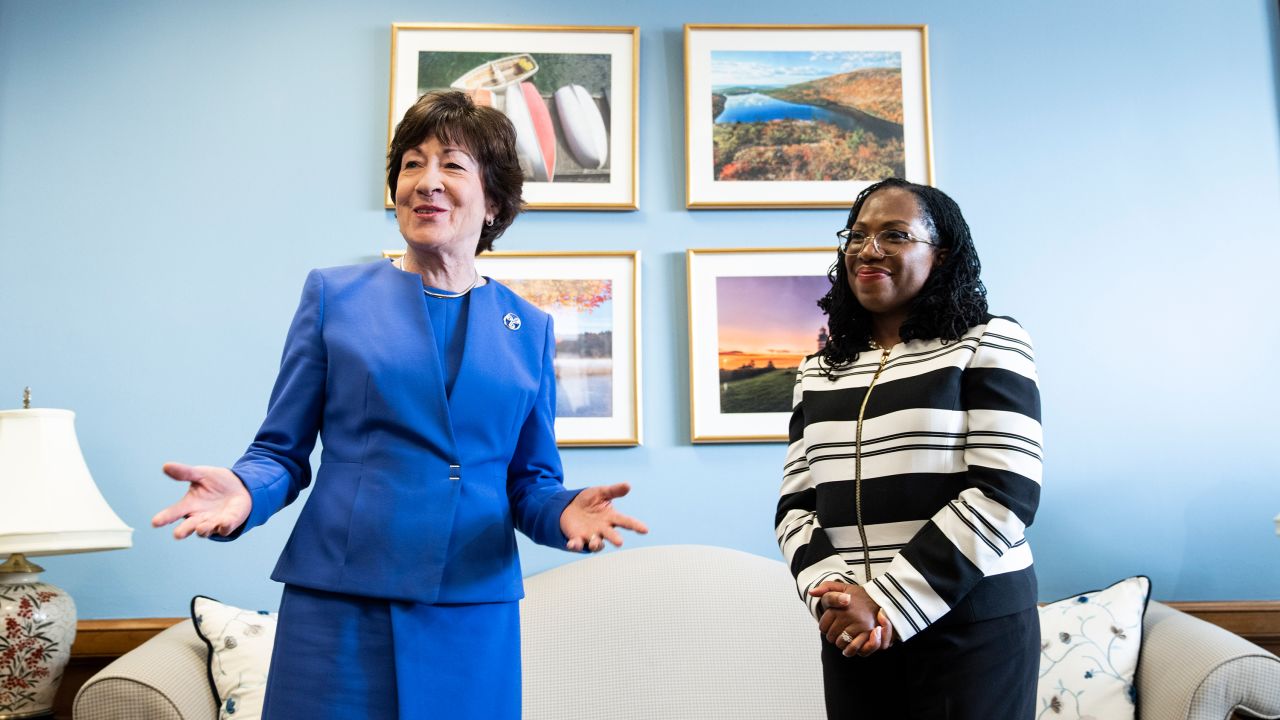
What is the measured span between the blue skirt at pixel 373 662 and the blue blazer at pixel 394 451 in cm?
3

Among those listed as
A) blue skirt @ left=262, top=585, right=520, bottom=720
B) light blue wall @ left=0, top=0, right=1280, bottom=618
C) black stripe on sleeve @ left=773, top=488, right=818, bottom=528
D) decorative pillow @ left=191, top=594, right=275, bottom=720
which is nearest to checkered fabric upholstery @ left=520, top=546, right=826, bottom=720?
light blue wall @ left=0, top=0, right=1280, bottom=618

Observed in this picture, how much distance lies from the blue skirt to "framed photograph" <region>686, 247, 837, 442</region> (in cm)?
165

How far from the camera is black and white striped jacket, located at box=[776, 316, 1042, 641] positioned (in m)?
1.46

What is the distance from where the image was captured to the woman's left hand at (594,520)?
133 centimetres

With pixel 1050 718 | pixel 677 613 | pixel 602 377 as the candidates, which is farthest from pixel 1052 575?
pixel 602 377

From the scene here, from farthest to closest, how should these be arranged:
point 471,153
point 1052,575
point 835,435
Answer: point 1052,575 → point 835,435 → point 471,153

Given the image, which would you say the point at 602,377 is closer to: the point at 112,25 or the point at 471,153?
the point at 471,153

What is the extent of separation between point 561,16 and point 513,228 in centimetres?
68

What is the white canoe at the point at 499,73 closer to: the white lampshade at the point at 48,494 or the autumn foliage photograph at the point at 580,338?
the autumn foliage photograph at the point at 580,338

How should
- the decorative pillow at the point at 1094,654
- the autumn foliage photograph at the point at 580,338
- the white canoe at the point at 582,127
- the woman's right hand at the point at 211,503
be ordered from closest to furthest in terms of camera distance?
the woman's right hand at the point at 211,503 → the decorative pillow at the point at 1094,654 → the autumn foliage photograph at the point at 580,338 → the white canoe at the point at 582,127

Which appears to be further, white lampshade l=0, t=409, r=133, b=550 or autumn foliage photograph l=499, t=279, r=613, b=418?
autumn foliage photograph l=499, t=279, r=613, b=418

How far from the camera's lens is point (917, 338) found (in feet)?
5.44

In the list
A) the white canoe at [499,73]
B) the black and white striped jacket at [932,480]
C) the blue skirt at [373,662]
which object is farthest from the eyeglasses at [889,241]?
the white canoe at [499,73]

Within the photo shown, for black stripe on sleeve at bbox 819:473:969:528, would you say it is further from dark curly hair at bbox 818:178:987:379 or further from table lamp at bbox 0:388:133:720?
table lamp at bbox 0:388:133:720
